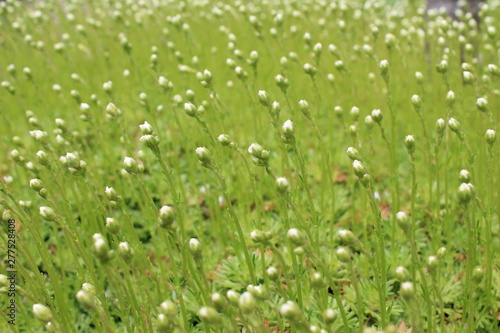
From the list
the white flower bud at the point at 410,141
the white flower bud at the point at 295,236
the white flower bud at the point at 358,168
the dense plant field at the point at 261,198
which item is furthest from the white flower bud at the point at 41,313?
the white flower bud at the point at 410,141

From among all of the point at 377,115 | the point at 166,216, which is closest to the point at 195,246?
the point at 166,216

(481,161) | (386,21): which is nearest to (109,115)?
(481,161)

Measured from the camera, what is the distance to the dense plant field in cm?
190

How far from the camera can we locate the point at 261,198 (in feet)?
9.60

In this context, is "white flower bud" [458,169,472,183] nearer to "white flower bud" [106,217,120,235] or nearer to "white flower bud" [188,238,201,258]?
"white flower bud" [188,238,201,258]

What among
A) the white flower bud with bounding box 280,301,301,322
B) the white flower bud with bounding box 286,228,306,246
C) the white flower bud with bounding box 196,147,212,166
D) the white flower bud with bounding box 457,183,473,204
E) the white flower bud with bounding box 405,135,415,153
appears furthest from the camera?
the white flower bud with bounding box 405,135,415,153

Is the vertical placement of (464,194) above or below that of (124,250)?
below

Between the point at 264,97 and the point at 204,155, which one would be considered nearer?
the point at 204,155

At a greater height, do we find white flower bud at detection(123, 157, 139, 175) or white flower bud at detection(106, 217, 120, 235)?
white flower bud at detection(123, 157, 139, 175)

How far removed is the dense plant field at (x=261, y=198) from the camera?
190cm

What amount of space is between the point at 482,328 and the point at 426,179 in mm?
1372

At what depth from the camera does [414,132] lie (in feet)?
13.2

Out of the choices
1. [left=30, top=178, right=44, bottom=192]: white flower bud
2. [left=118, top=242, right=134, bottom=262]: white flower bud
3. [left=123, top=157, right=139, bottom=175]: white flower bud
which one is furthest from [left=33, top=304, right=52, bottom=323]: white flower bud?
[left=30, top=178, right=44, bottom=192]: white flower bud

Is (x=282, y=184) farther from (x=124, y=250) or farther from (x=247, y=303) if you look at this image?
(x=124, y=250)
